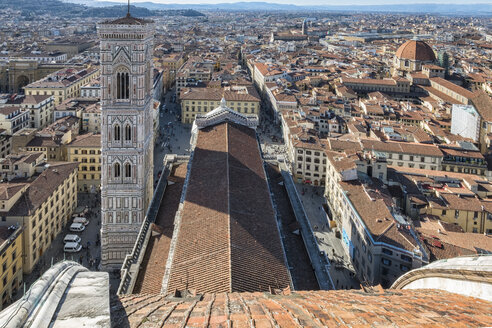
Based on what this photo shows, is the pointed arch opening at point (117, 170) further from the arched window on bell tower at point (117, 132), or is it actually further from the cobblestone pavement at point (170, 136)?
the cobblestone pavement at point (170, 136)

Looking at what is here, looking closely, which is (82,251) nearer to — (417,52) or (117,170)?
(117,170)

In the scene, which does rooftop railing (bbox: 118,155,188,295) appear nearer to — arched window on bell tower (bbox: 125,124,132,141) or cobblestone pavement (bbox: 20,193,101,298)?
arched window on bell tower (bbox: 125,124,132,141)

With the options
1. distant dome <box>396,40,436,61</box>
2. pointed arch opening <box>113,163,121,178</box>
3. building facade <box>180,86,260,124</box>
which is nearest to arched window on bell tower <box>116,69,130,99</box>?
pointed arch opening <box>113,163,121,178</box>

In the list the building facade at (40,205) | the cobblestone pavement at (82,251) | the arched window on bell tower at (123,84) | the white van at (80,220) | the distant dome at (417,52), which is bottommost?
the cobblestone pavement at (82,251)

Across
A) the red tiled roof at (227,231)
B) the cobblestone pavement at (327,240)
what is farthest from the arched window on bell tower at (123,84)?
the cobblestone pavement at (327,240)

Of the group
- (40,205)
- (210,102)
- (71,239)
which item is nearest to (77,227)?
(71,239)

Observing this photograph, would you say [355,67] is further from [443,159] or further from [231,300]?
[231,300]
